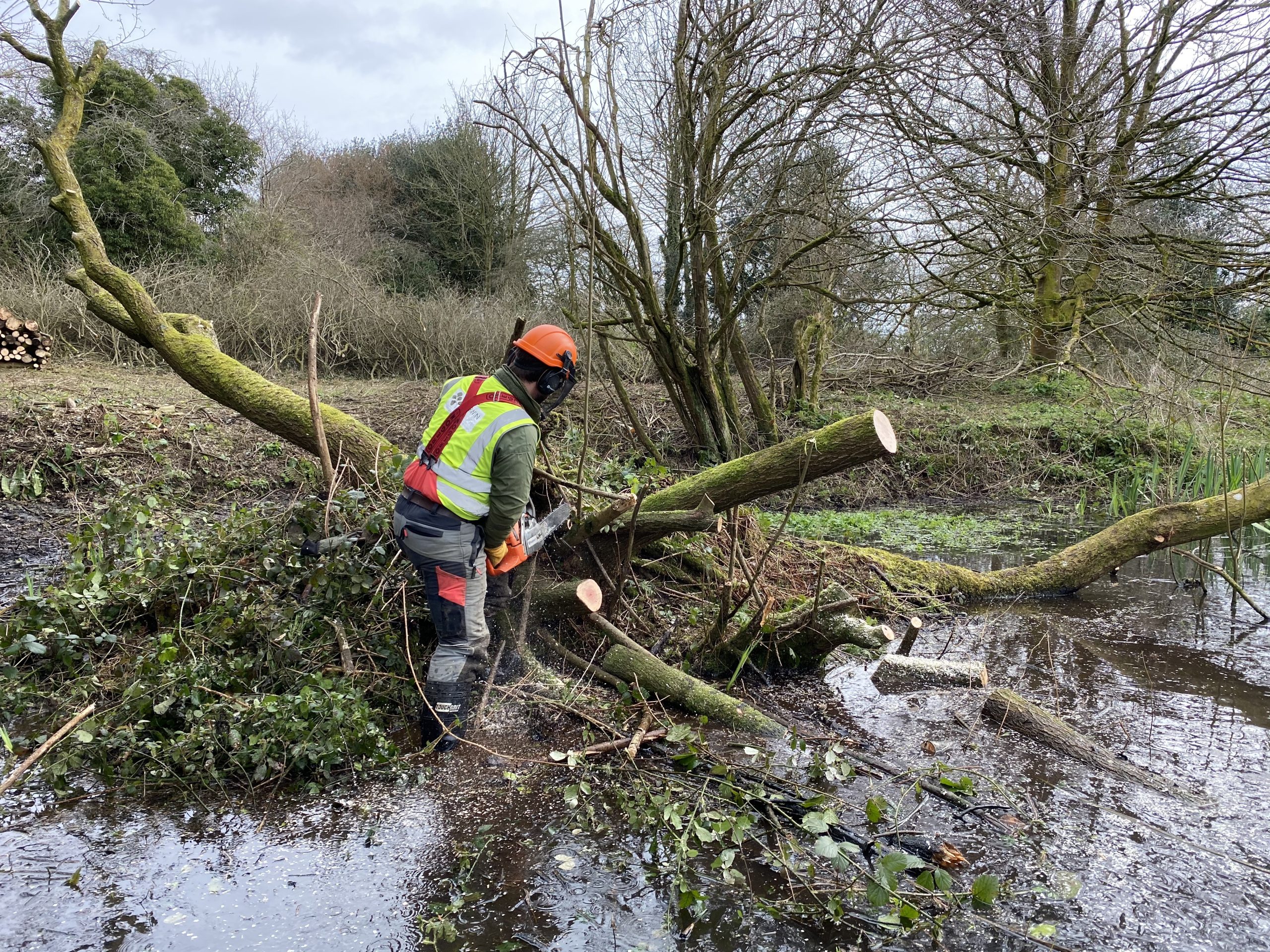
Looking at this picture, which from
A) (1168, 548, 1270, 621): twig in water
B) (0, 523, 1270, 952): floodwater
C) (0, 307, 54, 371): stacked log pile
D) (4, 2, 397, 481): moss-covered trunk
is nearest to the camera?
(0, 523, 1270, 952): floodwater

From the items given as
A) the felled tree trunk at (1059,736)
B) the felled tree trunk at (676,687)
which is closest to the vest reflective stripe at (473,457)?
the felled tree trunk at (676,687)

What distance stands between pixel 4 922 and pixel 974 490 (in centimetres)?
1192

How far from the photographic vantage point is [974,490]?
12.1 m

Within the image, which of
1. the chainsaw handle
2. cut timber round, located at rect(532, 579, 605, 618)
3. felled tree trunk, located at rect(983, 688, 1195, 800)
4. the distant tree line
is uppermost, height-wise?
the distant tree line

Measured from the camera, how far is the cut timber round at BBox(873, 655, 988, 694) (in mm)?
4777

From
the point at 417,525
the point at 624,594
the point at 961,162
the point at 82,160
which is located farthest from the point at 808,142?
the point at 82,160

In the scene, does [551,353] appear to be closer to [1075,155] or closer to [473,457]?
[473,457]

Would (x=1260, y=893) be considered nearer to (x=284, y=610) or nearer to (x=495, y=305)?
(x=284, y=610)

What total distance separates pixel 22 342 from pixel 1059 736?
13.5m

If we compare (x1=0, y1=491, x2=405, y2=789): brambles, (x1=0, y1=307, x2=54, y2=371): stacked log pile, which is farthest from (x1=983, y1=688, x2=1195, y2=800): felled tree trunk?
(x1=0, y1=307, x2=54, y2=371): stacked log pile

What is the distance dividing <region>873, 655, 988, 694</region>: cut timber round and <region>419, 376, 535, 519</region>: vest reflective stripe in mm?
2747

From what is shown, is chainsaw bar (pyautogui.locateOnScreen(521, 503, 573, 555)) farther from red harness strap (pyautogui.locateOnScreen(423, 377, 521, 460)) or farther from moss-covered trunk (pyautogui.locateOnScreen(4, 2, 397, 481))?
moss-covered trunk (pyautogui.locateOnScreen(4, 2, 397, 481))

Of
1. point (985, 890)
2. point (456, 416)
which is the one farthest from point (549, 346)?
point (985, 890)

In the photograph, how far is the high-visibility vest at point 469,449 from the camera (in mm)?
3828
